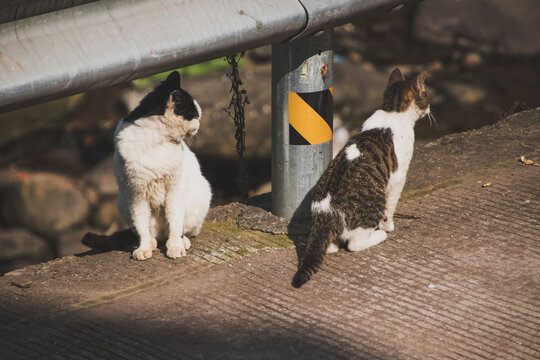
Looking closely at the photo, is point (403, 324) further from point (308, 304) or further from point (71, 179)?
point (71, 179)

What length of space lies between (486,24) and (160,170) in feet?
29.5

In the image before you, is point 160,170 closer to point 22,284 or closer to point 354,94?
point 22,284

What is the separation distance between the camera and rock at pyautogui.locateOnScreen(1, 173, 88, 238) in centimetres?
919

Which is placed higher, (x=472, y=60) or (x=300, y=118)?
(x=300, y=118)

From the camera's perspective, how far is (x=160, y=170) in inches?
159

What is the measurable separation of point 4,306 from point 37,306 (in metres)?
0.17

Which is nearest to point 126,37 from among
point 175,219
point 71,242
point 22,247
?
point 175,219

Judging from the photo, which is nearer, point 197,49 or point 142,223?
point 197,49

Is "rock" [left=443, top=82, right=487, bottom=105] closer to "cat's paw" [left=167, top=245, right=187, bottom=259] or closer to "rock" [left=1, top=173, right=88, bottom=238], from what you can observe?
"rock" [left=1, top=173, right=88, bottom=238]

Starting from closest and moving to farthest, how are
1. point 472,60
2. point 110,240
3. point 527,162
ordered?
1. point 110,240
2. point 527,162
3. point 472,60

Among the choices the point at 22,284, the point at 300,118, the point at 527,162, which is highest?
the point at 300,118

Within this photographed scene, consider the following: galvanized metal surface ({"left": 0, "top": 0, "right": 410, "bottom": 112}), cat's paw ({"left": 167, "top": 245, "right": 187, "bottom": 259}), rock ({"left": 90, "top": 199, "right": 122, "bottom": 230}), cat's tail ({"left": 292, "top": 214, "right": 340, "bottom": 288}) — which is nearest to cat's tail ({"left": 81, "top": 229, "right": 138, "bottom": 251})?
cat's paw ({"left": 167, "top": 245, "right": 187, "bottom": 259})

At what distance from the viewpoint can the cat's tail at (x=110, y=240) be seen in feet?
13.9

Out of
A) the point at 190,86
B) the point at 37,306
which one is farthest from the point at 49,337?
the point at 190,86
